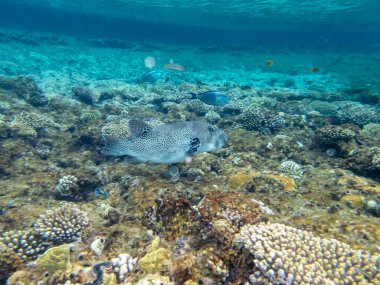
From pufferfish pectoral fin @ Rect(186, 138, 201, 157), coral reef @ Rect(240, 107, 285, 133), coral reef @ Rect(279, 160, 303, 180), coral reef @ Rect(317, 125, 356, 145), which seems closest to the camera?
pufferfish pectoral fin @ Rect(186, 138, 201, 157)

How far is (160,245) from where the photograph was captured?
2.93 m

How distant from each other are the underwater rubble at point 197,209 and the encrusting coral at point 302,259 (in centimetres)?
1

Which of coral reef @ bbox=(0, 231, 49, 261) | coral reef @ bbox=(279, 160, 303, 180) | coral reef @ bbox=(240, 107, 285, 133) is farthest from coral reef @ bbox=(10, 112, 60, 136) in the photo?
coral reef @ bbox=(279, 160, 303, 180)

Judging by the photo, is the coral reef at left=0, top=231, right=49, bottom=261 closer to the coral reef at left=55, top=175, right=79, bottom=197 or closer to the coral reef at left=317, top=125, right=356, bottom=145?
the coral reef at left=55, top=175, right=79, bottom=197

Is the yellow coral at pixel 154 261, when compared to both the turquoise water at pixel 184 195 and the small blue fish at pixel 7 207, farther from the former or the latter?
the small blue fish at pixel 7 207

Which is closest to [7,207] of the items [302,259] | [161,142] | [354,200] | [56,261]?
[56,261]

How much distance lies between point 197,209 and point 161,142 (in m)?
1.96

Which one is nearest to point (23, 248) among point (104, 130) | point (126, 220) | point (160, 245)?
point (126, 220)

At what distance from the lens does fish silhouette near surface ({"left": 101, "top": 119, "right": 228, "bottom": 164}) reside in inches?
197

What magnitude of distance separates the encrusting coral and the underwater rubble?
0.04 ft

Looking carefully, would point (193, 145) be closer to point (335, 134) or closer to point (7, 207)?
point (7, 207)

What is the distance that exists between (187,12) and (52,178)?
189 ft

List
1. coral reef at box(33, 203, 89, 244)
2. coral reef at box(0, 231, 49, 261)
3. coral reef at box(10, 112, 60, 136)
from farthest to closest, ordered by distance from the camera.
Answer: coral reef at box(10, 112, 60, 136)
coral reef at box(33, 203, 89, 244)
coral reef at box(0, 231, 49, 261)

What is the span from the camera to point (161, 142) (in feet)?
16.9
